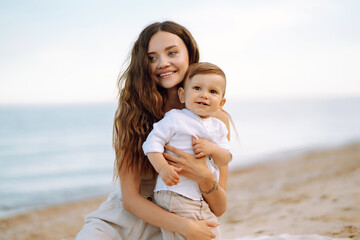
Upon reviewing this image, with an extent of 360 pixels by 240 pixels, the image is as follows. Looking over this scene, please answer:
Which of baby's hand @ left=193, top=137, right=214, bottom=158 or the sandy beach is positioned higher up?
baby's hand @ left=193, top=137, right=214, bottom=158

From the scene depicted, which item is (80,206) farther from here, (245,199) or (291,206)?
(291,206)

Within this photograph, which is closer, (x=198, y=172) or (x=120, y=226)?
(x=198, y=172)

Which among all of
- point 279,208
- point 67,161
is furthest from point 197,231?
point 67,161

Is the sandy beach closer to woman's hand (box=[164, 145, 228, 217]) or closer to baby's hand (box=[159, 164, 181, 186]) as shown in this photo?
woman's hand (box=[164, 145, 228, 217])

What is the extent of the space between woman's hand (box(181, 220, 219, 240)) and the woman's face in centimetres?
106

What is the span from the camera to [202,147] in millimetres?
2256

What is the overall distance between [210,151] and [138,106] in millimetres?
777

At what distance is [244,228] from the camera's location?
15.6 feet

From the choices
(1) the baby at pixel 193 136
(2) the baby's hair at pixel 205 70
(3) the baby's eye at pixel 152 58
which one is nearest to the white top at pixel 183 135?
(1) the baby at pixel 193 136

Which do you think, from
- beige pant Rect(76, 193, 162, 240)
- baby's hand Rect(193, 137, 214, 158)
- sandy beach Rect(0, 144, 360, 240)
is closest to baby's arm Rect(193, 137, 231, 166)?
baby's hand Rect(193, 137, 214, 158)

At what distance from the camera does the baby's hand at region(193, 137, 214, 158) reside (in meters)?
2.26

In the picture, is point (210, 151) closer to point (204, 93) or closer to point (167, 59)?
point (204, 93)

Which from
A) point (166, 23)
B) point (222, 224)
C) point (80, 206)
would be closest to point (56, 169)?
point (80, 206)

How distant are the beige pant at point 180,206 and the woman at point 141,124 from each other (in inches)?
2.7
